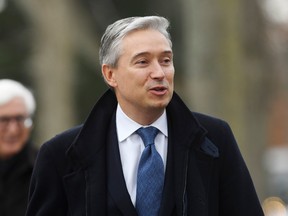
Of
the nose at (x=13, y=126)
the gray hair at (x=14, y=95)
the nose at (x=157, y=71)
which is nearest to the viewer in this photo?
the nose at (x=157, y=71)

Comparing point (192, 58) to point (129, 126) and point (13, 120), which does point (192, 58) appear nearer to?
point (13, 120)

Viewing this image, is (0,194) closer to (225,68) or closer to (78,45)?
(225,68)

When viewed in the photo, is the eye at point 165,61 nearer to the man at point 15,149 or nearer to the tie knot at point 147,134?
the tie knot at point 147,134

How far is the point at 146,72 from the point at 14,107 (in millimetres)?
2589

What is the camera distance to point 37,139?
2633 centimetres

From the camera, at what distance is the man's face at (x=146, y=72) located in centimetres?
498

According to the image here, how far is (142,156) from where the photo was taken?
201 inches

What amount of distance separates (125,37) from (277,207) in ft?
53.9

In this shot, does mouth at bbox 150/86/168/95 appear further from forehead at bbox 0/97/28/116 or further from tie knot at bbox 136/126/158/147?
forehead at bbox 0/97/28/116

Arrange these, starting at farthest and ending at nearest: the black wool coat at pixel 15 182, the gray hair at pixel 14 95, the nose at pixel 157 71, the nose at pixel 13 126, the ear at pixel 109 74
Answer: the gray hair at pixel 14 95, the nose at pixel 13 126, the black wool coat at pixel 15 182, the ear at pixel 109 74, the nose at pixel 157 71

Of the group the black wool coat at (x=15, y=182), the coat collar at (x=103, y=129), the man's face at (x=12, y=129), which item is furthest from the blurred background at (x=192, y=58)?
the coat collar at (x=103, y=129)

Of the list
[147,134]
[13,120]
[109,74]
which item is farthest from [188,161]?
[13,120]

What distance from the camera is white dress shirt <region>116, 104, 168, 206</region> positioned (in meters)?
5.12

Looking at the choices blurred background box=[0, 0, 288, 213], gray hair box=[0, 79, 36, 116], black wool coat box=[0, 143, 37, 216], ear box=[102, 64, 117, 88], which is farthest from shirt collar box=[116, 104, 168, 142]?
blurred background box=[0, 0, 288, 213]
